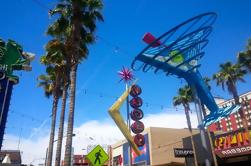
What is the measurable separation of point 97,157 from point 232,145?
1707cm

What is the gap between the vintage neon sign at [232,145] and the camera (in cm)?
2535

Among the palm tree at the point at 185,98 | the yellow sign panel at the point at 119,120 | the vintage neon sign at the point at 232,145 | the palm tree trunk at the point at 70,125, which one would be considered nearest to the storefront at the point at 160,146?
the palm tree at the point at 185,98

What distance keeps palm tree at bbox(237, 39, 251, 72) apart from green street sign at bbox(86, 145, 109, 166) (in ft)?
84.5

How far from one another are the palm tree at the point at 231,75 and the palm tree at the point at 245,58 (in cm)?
90

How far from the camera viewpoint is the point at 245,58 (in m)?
34.7

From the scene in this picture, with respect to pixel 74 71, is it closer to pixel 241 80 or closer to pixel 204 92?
pixel 204 92

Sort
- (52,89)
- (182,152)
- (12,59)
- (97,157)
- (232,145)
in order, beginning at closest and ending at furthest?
(97,157), (12,59), (232,145), (182,152), (52,89)

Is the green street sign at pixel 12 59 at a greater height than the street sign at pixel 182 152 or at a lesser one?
greater

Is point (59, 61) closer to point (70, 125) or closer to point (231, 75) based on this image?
point (70, 125)

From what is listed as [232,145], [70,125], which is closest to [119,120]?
[70,125]

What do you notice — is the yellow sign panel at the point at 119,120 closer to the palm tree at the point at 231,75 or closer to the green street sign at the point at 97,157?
the green street sign at the point at 97,157

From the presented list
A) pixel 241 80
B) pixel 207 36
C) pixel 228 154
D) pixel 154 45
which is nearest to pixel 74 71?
pixel 154 45

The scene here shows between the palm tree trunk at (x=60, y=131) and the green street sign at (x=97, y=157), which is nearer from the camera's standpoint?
the green street sign at (x=97, y=157)

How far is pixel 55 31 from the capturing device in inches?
915
